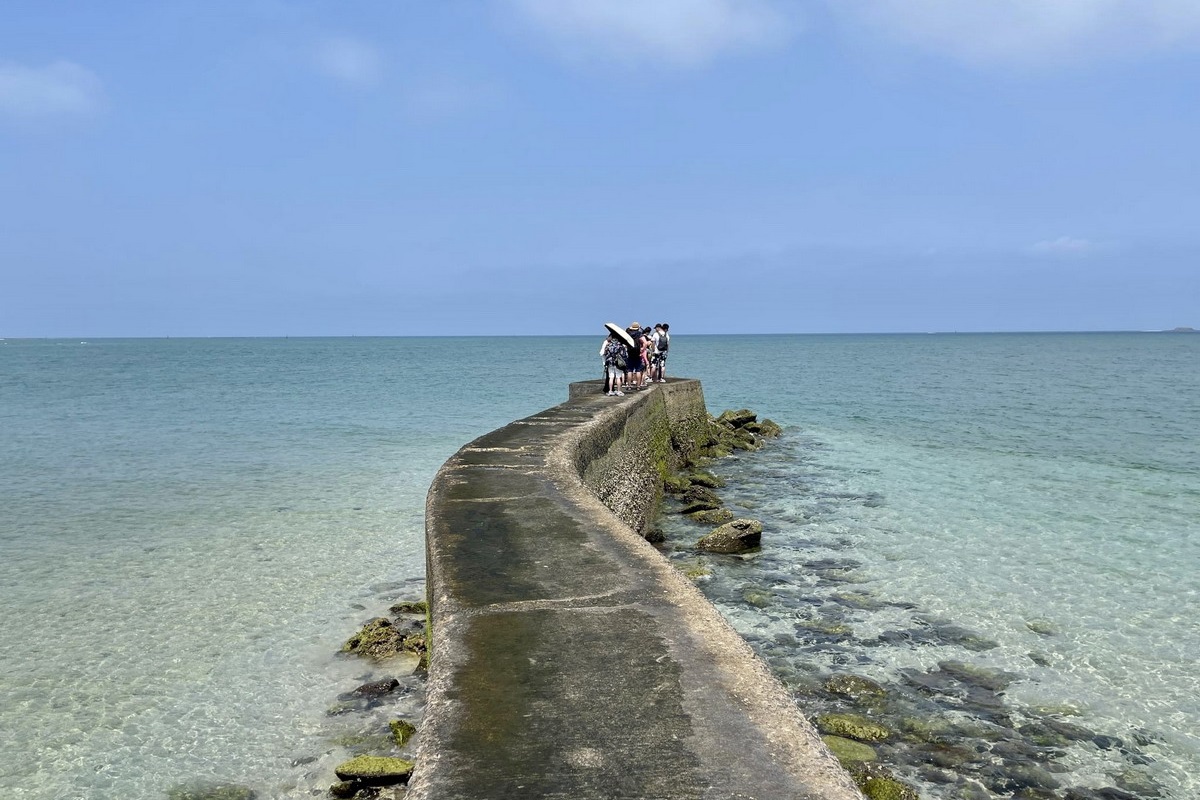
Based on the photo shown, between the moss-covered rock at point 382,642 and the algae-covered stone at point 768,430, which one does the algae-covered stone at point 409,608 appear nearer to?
the moss-covered rock at point 382,642

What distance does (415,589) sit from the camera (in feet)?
31.0

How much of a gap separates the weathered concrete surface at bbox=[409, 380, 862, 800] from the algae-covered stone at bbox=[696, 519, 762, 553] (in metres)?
3.96

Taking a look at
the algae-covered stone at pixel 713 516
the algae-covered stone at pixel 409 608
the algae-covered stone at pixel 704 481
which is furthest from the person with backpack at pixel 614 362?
the algae-covered stone at pixel 409 608

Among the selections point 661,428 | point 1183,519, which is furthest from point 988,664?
point 661,428

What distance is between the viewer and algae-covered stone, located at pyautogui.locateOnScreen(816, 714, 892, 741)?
232 inches

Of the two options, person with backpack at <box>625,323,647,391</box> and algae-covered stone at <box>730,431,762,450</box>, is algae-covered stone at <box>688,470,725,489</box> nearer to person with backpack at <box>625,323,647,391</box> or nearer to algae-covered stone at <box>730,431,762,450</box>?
person with backpack at <box>625,323,647,391</box>

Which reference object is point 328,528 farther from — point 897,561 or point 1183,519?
point 1183,519

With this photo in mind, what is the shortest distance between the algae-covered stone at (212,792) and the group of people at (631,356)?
1192cm

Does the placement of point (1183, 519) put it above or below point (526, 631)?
below

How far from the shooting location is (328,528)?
12.2m

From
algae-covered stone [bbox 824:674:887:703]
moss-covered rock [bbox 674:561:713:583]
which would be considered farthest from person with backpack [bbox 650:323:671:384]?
algae-covered stone [bbox 824:674:887:703]

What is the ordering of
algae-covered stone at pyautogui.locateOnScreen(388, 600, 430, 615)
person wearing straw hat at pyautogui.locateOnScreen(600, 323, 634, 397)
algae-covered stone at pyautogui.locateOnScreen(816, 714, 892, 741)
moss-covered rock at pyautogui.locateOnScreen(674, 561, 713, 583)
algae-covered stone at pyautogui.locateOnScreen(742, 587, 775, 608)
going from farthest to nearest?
person wearing straw hat at pyautogui.locateOnScreen(600, 323, 634, 397) → moss-covered rock at pyautogui.locateOnScreen(674, 561, 713, 583) → algae-covered stone at pyautogui.locateOnScreen(742, 587, 775, 608) → algae-covered stone at pyautogui.locateOnScreen(388, 600, 430, 615) → algae-covered stone at pyautogui.locateOnScreen(816, 714, 892, 741)

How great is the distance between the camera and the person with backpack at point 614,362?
16.8 meters

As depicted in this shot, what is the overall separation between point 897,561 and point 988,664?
3.22 meters
